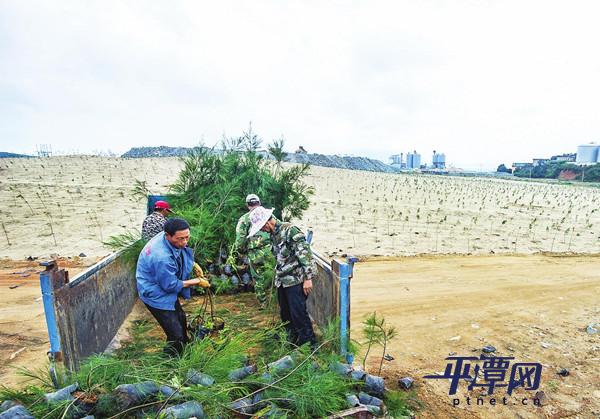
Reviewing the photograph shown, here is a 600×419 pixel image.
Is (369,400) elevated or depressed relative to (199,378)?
depressed

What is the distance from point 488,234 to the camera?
12086mm

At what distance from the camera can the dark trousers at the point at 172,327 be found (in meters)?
3.40

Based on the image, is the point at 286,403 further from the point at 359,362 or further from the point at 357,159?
the point at 357,159

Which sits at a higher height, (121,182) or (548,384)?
(121,182)

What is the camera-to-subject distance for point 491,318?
17.5 ft

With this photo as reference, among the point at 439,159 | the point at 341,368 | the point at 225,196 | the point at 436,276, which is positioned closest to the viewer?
the point at 341,368

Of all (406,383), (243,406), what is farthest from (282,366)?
(406,383)

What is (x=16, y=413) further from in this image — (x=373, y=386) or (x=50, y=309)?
(x=373, y=386)

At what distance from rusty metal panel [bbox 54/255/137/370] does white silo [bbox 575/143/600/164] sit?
100 meters

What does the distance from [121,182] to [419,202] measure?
16747 mm

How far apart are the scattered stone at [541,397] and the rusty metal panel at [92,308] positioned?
4.20 meters

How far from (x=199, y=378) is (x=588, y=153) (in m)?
103

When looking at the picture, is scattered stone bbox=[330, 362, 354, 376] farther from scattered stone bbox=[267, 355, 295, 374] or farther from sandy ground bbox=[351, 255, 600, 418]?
sandy ground bbox=[351, 255, 600, 418]

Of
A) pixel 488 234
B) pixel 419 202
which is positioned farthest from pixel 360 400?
pixel 419 202
